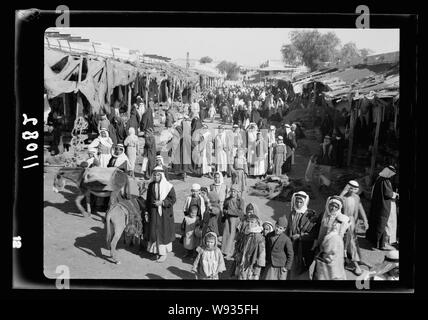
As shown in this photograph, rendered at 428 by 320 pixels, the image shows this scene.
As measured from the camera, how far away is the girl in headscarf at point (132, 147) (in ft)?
25.1

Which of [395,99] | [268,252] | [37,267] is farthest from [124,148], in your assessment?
[395,99]

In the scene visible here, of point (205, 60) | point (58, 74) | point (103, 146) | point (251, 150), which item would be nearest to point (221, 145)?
point (251, 150)

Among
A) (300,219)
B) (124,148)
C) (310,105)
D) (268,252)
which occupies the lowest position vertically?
(268,252)

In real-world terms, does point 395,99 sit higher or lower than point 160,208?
higher

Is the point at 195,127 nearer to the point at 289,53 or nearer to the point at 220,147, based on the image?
the point at 220,147

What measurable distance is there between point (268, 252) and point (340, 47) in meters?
3.29

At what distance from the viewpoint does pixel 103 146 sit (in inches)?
301

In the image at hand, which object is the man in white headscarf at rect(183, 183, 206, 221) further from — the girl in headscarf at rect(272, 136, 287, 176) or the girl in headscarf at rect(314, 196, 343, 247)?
the girl in headscarf at rect(314, 196, 343, 247)

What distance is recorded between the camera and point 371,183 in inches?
294

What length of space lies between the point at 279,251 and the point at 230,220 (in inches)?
35.8

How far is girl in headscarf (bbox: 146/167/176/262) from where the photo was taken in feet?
23.9

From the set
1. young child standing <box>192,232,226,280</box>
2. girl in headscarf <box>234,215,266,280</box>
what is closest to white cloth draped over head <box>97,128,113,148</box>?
young child standing <box>192,232,226,280</box>

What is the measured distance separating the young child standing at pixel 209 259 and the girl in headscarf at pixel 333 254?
145cm

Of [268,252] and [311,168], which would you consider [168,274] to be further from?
[311,168]
